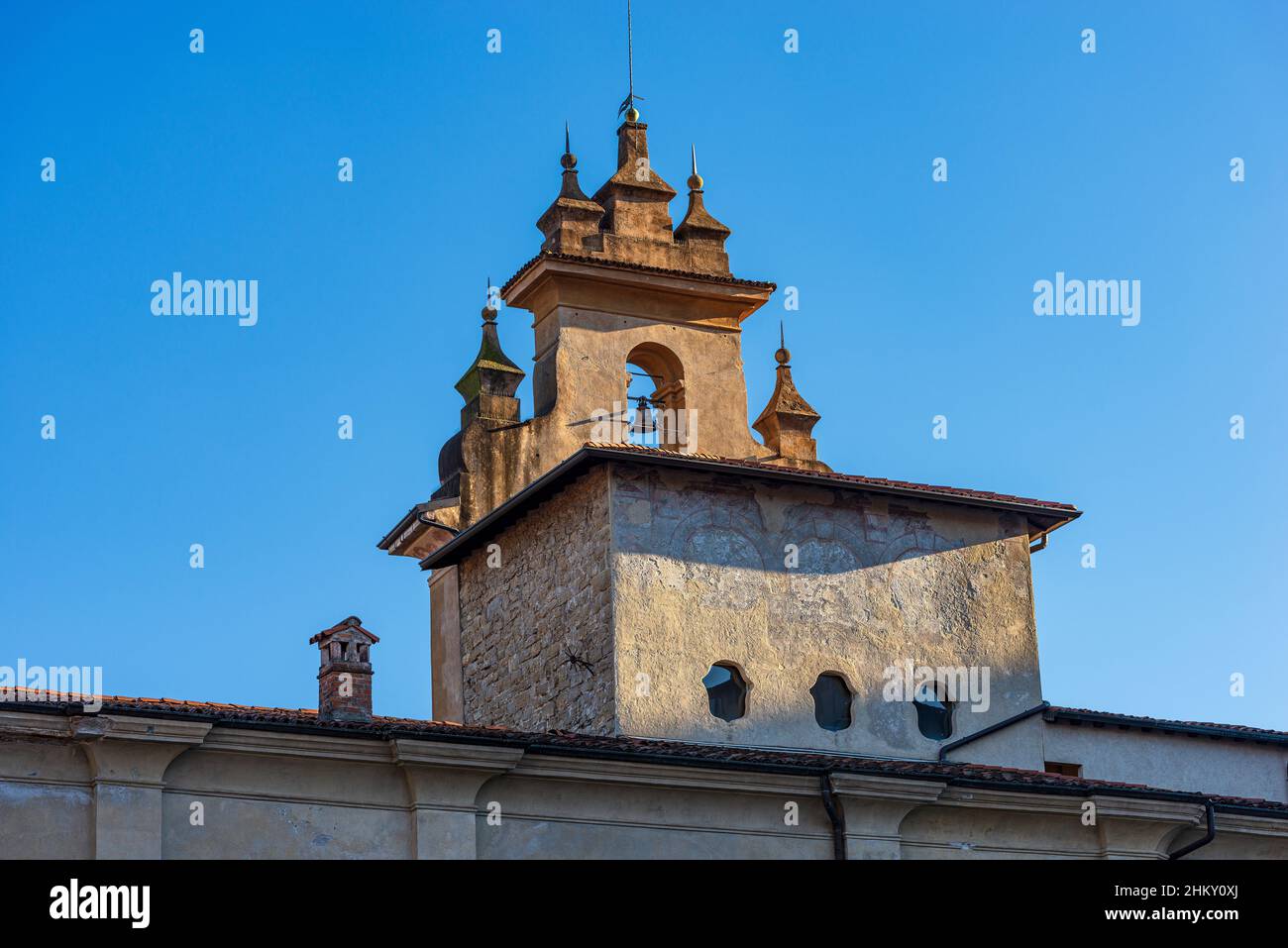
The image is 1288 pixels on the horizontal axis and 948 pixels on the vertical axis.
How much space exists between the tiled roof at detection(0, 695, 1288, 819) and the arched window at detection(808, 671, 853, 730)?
1.95 m

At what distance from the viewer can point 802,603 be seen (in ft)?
72.7

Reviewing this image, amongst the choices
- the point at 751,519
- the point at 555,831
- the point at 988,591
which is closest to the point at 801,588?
the point at 751,519

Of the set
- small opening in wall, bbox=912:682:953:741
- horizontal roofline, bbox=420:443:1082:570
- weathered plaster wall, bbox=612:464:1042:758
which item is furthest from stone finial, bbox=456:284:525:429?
small opening in wall, bbox=912:682:953:741

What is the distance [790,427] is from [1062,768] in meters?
5.96

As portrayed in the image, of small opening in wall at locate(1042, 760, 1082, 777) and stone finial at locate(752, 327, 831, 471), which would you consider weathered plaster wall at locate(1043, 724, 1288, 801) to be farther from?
stone finial at locate(752, 327, 831, 471)

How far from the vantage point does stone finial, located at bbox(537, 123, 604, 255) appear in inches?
1009

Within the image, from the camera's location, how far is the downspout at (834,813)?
59.1ft

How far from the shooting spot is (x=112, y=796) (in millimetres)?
15586

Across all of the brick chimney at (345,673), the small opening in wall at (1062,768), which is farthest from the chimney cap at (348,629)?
the small opening in wall at (1062,768)

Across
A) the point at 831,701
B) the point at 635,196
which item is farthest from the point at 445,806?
the point at 635,196

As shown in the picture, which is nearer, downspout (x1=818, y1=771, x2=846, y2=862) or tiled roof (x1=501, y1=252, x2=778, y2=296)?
downspout (x1=818, y1=771, x2=846, y2=862)
